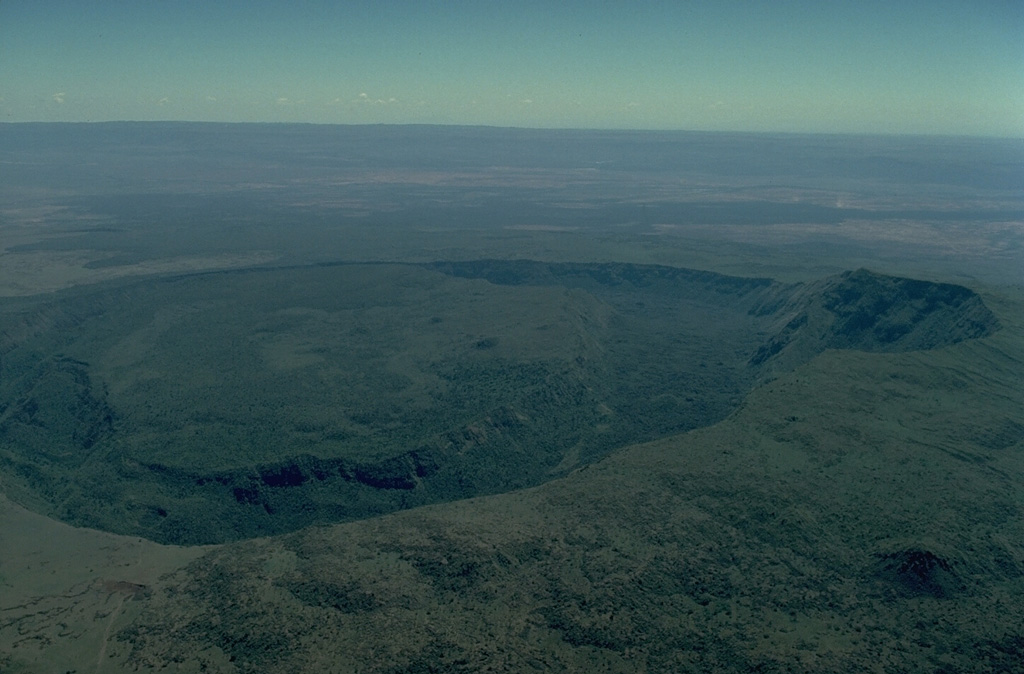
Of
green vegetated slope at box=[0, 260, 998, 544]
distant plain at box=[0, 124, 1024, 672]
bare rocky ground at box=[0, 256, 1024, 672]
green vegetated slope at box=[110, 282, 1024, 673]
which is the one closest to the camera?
green vegetated slope at box=[110, 282, 1024, 673]

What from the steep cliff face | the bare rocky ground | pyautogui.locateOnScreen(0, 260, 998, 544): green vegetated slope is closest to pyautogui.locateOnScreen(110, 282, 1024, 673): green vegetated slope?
the bare rocky ground

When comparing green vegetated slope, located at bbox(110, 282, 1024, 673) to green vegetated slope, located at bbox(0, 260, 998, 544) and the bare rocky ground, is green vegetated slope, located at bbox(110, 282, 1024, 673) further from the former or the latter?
green vegetated slope, located at bbox(0, 260, 998, 544)

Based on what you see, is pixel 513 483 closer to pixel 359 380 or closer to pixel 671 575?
pixel 359 380

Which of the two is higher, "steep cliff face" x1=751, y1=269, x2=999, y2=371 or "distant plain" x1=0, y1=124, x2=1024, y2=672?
"steep cliff face" x1=751, y1=269, x2=999, y2=371

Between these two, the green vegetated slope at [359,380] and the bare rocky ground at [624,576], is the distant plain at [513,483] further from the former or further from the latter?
the green vegetated slope at [359,380]

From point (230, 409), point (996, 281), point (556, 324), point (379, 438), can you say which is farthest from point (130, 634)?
point (996, 281)

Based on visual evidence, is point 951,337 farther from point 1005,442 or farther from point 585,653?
point 585,653
